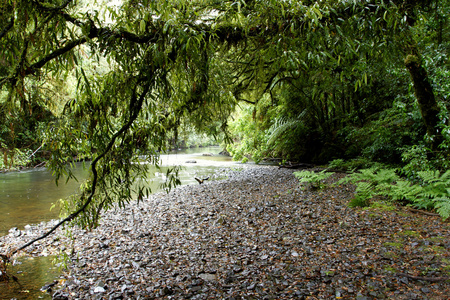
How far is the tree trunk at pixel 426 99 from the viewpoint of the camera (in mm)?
4512

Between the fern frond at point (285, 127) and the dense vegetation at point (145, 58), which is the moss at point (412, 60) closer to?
the dense vegetation at point (145, 58)

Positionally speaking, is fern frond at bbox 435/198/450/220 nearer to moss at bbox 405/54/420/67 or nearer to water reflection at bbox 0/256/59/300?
moss at bbox 405/54/420/67

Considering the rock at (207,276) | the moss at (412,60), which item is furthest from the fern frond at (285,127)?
the rock at (207,276)

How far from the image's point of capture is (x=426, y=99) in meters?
4.57

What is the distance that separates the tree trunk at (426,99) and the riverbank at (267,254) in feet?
5.10

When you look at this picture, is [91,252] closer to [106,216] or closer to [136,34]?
[106,216]

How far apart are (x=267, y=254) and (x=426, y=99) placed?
388 centimetres

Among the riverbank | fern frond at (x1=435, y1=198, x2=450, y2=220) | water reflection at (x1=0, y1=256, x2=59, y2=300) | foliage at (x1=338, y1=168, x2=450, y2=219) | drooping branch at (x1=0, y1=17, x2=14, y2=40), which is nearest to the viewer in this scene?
drooping branch at (x1=0, y1=17, x2=14, y2=40)

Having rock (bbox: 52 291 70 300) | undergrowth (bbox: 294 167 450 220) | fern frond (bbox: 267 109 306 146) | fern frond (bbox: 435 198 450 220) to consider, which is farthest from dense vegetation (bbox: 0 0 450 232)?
fern frond (bbox: 267 109 306 146)

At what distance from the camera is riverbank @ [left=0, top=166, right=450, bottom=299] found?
8.34ft

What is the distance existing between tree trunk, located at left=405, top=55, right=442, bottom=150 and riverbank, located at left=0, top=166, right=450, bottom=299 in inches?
61.1

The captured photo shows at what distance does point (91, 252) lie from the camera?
416cm

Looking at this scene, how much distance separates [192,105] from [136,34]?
0.84m

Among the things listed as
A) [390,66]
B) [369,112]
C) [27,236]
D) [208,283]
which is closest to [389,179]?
[390,66]
